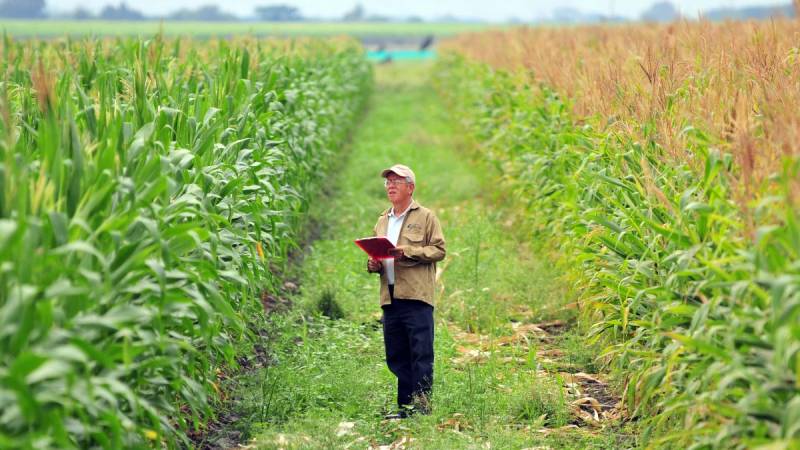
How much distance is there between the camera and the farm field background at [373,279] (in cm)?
421

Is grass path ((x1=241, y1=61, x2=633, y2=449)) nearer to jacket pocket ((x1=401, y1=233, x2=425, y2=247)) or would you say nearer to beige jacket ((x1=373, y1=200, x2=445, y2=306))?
beige jacket ((x1=373, y1=200, x2=445, y2=306))

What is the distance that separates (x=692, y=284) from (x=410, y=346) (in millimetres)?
2005

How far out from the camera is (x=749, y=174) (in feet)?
15.7

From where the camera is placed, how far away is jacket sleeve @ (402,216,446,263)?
6.33 m

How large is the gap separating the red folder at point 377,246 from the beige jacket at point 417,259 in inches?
4.6

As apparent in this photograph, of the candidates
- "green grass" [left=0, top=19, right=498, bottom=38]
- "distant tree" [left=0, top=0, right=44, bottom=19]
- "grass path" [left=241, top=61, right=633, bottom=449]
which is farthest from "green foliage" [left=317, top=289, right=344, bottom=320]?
"distant tree" [left=0, top=0, right=44, bottom=19]

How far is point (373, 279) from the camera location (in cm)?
1028

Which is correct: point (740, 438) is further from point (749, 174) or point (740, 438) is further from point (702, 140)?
point (702, 140)

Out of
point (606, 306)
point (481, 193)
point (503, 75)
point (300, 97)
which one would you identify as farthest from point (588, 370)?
point (503, 75)

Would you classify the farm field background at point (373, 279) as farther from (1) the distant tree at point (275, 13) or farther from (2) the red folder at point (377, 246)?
(1) the distant tree at point (275, 13)

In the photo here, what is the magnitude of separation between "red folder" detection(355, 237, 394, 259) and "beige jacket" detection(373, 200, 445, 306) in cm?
12

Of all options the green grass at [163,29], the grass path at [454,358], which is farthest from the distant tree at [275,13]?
the grass path at [454,358]

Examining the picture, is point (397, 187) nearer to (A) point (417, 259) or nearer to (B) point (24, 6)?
(A) point (417, 259)

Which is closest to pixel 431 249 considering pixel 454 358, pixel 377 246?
pixel 377 246
